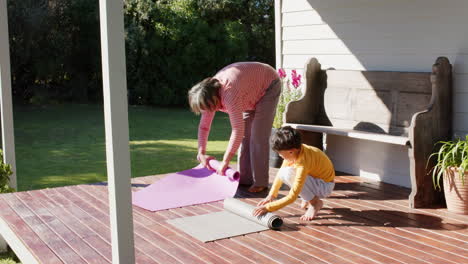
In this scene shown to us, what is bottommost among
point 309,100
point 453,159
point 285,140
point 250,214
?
point 250,214

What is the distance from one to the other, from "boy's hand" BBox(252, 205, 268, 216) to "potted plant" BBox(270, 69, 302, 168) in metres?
2.08

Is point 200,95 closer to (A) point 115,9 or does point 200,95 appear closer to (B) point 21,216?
(B) point 21,216

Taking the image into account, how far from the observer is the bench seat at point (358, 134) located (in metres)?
4.69

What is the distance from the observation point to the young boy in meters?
4.15

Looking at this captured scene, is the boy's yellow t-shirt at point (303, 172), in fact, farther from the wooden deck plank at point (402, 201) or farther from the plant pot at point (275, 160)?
the plant pot at point (275, 160)

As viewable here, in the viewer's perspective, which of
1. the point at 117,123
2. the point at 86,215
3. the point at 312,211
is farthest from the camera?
the point at 86,215

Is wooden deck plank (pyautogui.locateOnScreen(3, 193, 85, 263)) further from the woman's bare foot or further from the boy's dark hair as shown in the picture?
the woman's bare foot

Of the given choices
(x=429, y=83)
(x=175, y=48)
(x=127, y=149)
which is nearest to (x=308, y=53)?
(x=429, y=83)

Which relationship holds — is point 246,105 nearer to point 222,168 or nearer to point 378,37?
point 222,168

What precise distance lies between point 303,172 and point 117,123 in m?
1.67

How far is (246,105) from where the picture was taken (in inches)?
201

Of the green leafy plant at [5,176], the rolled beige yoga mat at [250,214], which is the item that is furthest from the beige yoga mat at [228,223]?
the green leafy plant at [5,176]

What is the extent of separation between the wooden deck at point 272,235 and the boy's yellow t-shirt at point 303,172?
20 cm

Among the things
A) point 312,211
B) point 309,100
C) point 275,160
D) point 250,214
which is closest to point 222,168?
point 250,214
